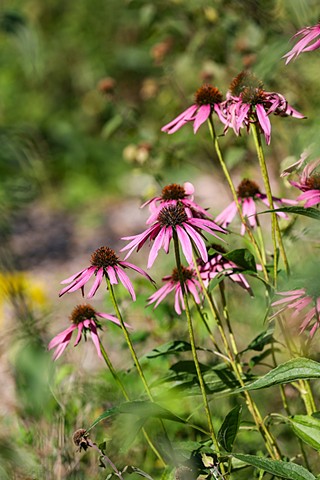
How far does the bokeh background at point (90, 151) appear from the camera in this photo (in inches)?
36.9

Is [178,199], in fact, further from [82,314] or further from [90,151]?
[90,151]

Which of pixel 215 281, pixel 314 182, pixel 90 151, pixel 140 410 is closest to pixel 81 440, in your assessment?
pixel 140 410

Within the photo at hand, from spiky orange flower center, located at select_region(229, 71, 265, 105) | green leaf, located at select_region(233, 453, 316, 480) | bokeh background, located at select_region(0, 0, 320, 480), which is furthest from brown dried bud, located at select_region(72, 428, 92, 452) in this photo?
spiky orange flower center, located at select_region(229, 71, 265, 105)

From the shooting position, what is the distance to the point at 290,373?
2.13 feet

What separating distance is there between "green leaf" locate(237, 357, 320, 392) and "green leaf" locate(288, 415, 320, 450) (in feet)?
0.30

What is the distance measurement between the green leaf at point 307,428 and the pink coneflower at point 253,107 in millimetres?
287

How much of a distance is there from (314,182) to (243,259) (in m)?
0.11

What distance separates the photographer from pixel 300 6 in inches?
35.8

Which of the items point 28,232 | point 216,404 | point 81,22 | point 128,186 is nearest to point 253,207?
point 216,404

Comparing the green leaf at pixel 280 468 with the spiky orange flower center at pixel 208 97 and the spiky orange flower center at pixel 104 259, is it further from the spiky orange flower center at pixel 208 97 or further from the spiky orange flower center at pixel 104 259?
the spiky orange flower center at pixel 208 97

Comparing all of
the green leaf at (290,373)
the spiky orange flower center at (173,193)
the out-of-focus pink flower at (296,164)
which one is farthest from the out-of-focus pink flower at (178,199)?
the green leaf at (290,373)

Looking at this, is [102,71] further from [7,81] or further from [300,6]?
[300,6]

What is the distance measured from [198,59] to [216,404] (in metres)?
1.03

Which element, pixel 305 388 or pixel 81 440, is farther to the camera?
pixel 305 388
